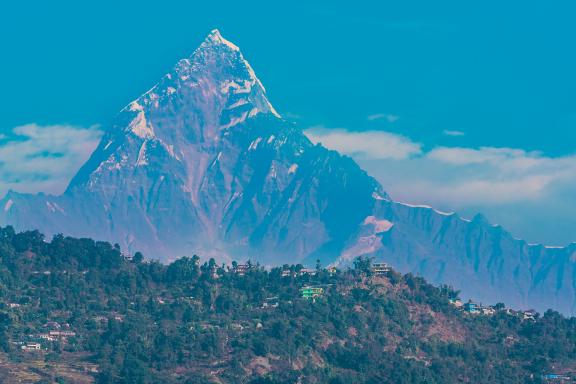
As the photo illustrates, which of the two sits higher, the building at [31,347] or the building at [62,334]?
the building at [62,334]

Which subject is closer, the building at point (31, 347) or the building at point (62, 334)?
the building at point (31, 347)

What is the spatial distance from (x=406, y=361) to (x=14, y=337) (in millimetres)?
41062

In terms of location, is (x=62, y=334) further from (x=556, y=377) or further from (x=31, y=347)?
(x=556, y=377)

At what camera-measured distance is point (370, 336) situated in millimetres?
198375

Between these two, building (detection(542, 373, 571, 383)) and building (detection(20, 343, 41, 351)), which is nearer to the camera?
building (detection(20, 343, 41, 351))

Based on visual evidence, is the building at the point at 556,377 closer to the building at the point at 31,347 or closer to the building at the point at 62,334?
the building at the point at 62,334

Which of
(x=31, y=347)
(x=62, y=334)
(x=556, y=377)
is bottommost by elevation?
(x=31, y=347)

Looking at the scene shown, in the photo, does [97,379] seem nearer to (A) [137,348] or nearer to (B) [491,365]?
(A) [137,348]

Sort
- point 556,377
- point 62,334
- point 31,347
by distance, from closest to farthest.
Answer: point 31,347
point 62,334
point 556,377

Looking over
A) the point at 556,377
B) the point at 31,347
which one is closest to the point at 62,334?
the point at 31,347

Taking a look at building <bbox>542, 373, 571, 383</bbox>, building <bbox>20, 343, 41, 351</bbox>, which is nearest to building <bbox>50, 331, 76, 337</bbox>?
building <bbox>20, 343, 41, 351</bbox>

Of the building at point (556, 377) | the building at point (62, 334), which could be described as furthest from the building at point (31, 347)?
the building at point (556, 377)

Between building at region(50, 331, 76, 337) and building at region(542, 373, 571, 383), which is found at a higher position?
building at region(542, 373, 571, 383)

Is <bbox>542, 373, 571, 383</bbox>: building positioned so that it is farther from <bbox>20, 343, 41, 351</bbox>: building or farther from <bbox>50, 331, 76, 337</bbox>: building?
<bbox>20, 343, 41, 351</bbox>: building
